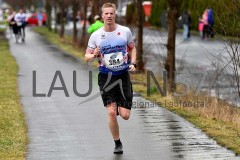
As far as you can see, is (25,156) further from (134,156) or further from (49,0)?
(49,0)

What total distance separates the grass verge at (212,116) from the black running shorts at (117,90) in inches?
57.2

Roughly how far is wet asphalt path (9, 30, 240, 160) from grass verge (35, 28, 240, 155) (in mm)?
186

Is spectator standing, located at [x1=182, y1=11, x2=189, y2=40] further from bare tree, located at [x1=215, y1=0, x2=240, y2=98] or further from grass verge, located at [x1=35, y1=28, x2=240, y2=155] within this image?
bare tree, located at [x1=215, y1=0, x2=240, y2=98]

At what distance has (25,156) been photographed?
9688 mm

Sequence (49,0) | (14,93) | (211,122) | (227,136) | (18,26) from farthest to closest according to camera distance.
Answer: (49,0), (18,26), (14,93), (211,122), (227,136)

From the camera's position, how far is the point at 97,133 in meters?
11.6

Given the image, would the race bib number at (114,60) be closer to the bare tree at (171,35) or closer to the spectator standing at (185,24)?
the bare tree at (171,35)

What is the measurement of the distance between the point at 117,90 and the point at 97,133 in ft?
5.85

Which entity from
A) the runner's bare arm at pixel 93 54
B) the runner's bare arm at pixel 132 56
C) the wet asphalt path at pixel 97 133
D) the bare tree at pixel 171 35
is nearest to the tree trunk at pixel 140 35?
the bare tree at pixel 171 35

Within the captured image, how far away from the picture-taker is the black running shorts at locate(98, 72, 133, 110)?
9.95 meters

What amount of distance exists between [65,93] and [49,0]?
126 ft

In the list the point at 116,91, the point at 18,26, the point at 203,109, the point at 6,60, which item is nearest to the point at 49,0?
the point at 18,26

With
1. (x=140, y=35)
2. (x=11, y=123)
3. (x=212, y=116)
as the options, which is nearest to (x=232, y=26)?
(x=212, y=116)

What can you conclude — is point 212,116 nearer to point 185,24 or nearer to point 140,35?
point 140,35
